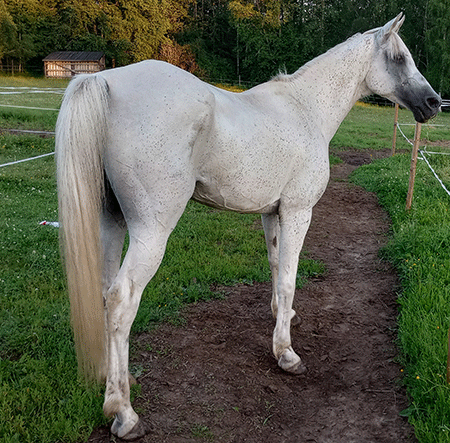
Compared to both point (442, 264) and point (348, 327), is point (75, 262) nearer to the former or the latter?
point (348, 327)

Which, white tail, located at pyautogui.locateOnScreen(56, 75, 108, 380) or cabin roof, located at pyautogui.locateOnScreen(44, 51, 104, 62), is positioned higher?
white tail, located at pyautogui.locateOnScreen(56, 75, 108, 380)

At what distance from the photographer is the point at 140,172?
2178 mm

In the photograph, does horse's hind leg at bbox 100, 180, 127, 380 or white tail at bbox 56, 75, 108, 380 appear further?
horse's hind leg at bbox 100, 180, 127, 380

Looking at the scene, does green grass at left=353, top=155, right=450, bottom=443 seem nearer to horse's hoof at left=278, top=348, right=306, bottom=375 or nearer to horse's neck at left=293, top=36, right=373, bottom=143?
horse's hoof at left=278, top=348, right=306, bottom=375

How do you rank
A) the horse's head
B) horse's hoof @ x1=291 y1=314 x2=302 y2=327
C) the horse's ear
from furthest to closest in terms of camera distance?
horse's hoof @ x1=291 y1=314 x2=302 y2=327 → the horse's head → the horse's ear

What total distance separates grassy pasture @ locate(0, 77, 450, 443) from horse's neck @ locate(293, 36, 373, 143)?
1.74 m

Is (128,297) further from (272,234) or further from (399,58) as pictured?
A: (399,58)

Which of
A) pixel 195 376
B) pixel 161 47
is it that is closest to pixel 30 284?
pixel 195 376

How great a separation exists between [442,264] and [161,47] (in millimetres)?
44792

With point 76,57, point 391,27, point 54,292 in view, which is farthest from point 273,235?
point 76,57

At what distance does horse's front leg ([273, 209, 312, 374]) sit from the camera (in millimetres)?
2959

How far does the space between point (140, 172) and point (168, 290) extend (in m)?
2.10

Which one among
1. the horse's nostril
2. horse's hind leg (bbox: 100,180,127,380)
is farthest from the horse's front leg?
the horse's nostril

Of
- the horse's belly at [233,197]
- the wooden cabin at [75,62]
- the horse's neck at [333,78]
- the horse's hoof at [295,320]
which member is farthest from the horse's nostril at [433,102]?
the wooden cabin at [75,62]
